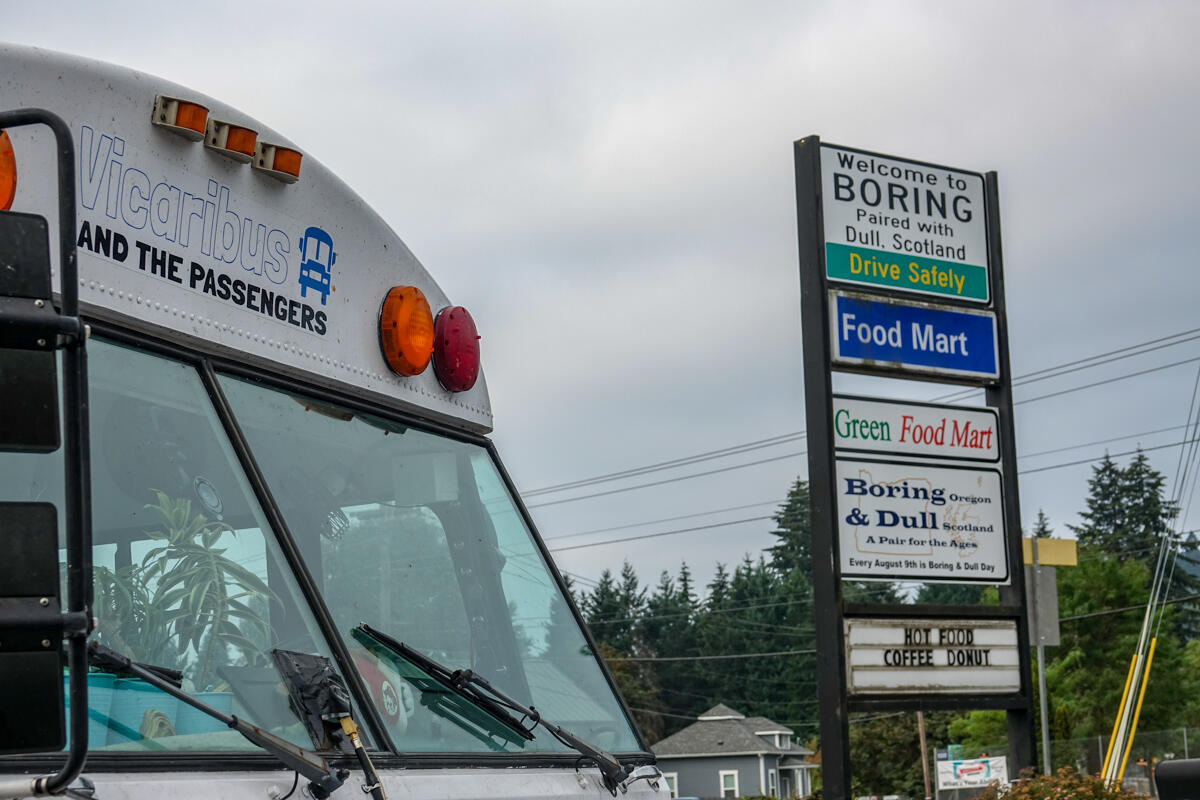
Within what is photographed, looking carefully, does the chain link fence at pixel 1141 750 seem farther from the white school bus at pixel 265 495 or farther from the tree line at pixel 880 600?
the white school bus at pixel 265 495

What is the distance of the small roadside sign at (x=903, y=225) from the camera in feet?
23.8

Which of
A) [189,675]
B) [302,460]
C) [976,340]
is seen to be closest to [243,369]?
[302,460]

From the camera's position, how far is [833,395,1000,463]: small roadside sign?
278 inches

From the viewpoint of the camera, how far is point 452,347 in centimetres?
350

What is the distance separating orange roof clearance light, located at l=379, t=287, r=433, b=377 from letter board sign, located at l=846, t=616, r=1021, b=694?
152 inches

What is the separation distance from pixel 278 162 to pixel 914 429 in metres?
4.83

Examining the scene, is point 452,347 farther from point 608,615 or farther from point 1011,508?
point 608,615

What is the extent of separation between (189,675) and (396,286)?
1253 mm

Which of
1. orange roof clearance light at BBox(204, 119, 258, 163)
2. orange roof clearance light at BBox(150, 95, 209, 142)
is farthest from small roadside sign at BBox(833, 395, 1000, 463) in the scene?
orange roof clearance light at BBox(150, 95, 209, 142)

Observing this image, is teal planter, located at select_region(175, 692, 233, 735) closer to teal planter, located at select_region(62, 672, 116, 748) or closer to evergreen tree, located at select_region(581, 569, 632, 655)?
teal planter, located at select_region(62, 672, 116, 748)

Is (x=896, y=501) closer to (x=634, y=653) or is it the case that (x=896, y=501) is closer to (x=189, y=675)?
(x=189, y=675)

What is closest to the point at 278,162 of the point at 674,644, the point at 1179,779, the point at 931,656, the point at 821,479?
the point at 1179,779

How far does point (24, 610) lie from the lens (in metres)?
1.57

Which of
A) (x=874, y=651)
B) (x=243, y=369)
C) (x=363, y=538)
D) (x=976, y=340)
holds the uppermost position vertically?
(x=976, y=340)
